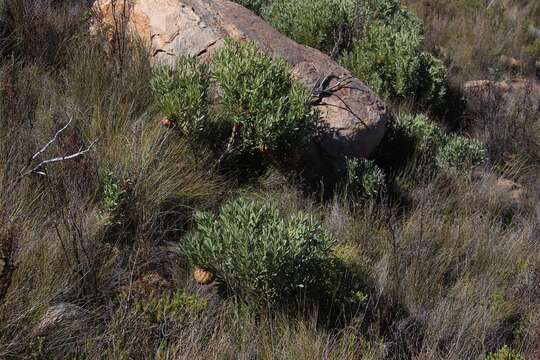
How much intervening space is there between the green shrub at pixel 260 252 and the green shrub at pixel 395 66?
3.54 metres

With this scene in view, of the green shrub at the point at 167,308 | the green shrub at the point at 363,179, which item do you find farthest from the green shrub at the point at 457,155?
the green shrub at the point at 167,308

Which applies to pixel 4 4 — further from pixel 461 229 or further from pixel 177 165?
pixel 461 229

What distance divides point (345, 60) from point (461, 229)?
2.80m

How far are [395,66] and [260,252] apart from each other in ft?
13.4

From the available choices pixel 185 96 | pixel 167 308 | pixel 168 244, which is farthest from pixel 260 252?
pixel 185 96

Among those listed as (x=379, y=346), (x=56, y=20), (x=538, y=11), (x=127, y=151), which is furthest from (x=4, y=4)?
(x=538, y=11)

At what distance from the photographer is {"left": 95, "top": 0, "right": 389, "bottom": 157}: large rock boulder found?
5133 mm

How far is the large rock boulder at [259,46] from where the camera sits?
5133 mm

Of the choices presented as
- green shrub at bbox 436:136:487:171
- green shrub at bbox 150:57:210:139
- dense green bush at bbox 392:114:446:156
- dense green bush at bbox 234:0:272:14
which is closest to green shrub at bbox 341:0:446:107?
dense green bush at bbox 392:114:446:156

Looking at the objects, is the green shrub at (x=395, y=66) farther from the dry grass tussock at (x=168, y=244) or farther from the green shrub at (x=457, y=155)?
the dry grass tussock at (x=168, y=244)

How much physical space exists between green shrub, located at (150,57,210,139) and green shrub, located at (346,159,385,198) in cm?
116

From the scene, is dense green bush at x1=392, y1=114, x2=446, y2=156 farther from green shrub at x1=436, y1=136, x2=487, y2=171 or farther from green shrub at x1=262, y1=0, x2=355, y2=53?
green shrub at x1=262, y1=0, x2=355, y2=53

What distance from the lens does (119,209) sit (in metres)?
3.71

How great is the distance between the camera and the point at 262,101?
14.5 ft
